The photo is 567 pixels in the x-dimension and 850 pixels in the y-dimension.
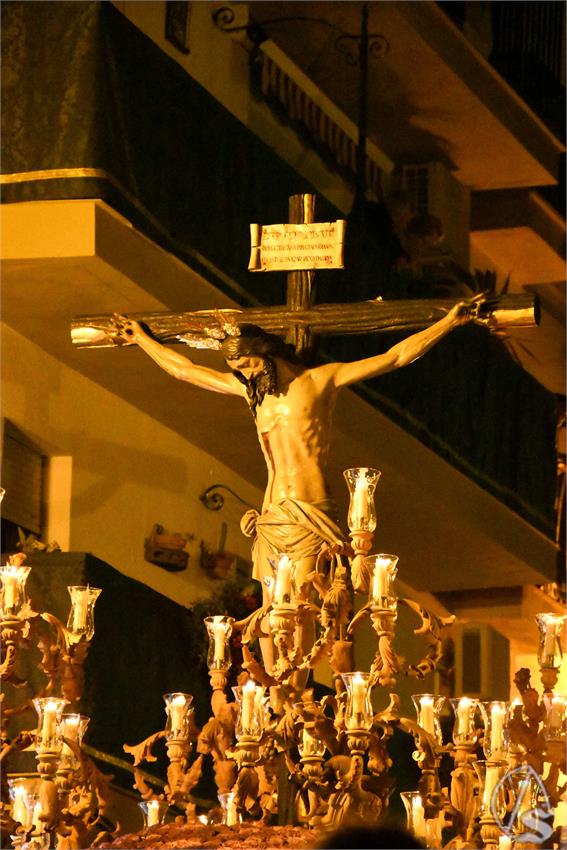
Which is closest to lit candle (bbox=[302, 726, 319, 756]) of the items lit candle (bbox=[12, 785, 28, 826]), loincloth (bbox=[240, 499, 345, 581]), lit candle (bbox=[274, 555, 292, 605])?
lit candle (bbox=[274, 555, 292, 605])

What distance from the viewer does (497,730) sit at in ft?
36.2

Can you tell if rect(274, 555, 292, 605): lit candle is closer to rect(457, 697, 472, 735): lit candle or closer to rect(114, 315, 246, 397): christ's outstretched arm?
rect(457, 697, 472, 735): lit candle

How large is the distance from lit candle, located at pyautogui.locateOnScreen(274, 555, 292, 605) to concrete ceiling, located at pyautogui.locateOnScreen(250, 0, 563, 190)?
10.5 m

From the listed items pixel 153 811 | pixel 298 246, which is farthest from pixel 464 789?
pixel 298 246

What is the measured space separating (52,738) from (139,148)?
19.7 feet

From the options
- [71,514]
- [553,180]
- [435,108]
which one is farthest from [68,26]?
[553,180]

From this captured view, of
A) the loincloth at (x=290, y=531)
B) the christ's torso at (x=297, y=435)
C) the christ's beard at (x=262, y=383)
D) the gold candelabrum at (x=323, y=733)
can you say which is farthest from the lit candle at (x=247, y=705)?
the christ's beard at (x=262, y=383)

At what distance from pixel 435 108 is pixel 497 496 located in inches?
149

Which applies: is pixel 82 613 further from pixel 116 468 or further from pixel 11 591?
pixel 116 468

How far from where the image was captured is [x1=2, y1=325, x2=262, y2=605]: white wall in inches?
696

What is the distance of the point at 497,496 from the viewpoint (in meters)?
21.2

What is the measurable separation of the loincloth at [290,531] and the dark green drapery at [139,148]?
375cm

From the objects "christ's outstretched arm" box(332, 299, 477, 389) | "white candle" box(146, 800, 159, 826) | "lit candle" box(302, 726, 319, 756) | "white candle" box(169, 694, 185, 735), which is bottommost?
"white candle" box(146, 800, 159, 826)

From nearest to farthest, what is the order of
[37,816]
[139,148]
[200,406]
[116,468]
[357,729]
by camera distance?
[357,729]
[37,816]
[139,148]
[200,406]
[116,468]
